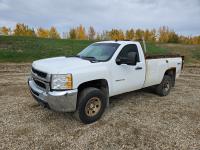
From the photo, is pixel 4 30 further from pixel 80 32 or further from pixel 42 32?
pixel 80 32

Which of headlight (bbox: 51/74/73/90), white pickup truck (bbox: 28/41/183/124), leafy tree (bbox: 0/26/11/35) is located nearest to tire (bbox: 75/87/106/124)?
white pickup truck (bbox: 28/41/183/124)

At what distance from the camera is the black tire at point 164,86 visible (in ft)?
21.2

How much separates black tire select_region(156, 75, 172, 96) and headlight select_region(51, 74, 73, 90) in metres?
3.78

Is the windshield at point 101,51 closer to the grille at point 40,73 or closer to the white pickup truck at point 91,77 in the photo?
the white pickup truck at point 91,77

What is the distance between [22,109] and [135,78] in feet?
10.3

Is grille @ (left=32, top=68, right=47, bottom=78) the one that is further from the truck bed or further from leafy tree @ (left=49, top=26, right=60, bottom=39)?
leafy tree @ (left=49, top=26, right=60, bottom=39)

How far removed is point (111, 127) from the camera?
164 inches

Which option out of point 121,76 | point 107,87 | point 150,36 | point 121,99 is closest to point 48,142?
point 107,87

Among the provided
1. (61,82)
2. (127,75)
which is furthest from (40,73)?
(127,75)

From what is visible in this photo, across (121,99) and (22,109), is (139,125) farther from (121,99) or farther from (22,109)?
(22,109)

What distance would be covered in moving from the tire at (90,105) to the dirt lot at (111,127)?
0.18m

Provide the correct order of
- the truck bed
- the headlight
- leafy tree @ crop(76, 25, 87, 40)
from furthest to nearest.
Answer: leafy tree @ crop(76, 25, 87, 40), the truck bed, the headlight

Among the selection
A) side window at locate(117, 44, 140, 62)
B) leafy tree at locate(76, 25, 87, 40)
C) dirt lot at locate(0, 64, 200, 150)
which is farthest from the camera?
leafy tree at locate(76, 25, 87, 40)

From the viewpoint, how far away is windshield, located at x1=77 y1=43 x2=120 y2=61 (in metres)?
4.74
